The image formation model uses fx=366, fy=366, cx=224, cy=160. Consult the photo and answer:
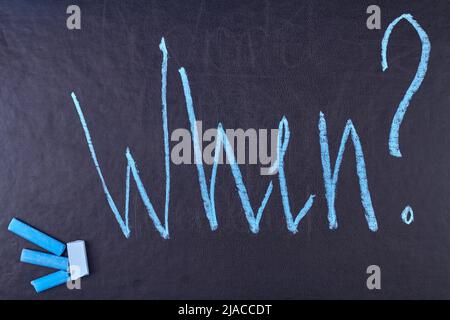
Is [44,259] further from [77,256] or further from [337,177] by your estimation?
[337,177]

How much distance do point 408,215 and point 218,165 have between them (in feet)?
1.83

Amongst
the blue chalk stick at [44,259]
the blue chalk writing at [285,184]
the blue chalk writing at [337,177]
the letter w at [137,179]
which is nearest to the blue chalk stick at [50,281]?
the blue chalk stick at [44,259]

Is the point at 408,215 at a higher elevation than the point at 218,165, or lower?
lower

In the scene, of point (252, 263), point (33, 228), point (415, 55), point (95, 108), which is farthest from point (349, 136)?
point (33, 228)

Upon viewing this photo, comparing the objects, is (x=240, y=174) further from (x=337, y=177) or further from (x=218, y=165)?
(x=337, y=177)

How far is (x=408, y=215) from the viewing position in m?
1.04

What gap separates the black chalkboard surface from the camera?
1037 millimetres

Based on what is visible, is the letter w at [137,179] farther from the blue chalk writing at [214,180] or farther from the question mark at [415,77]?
the question mark at [415,77]

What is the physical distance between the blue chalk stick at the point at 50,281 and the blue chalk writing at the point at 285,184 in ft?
2.12

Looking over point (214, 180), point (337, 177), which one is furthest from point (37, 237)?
point (337, 177)

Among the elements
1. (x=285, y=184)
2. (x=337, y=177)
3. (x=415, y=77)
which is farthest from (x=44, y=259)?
(x=415, y=77)

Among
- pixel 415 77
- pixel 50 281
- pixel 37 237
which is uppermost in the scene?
pixel 415 77

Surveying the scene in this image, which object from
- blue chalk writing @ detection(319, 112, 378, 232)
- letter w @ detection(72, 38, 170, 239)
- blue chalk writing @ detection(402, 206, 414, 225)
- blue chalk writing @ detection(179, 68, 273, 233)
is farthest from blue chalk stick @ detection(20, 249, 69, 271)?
A: blue chalk writing @ detection(402, 206, 414, 225)

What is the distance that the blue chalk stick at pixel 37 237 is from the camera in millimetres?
1020
